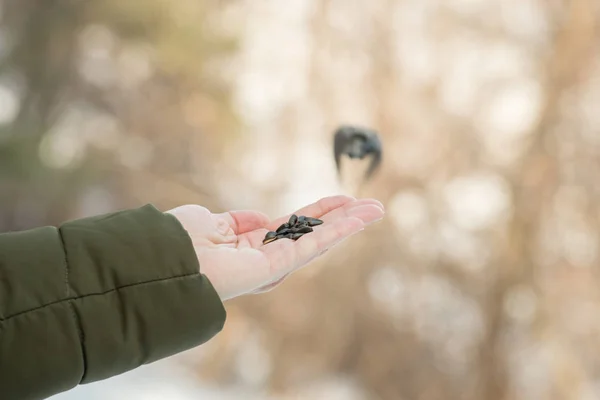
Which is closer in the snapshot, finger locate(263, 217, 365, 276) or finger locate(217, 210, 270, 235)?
finger locate(263, 217, 365, 276)

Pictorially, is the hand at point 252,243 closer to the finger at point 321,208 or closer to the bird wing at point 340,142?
the finger at point 321,208

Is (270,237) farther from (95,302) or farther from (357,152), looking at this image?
(357,152)

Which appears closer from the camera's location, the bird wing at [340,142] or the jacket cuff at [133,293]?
the jacket cuff at [133,293]

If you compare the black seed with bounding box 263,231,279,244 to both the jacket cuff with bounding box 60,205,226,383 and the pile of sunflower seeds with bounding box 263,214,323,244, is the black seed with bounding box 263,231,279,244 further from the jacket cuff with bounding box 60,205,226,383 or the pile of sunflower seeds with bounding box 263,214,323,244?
the jacket cuff with bounding box 60,205,226,383

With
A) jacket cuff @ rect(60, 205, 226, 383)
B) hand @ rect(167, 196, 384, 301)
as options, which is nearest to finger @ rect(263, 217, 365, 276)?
hand @ rect(167, 196, 384, 301)

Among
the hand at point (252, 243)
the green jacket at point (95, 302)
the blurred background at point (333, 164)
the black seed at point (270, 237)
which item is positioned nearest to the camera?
the green jacket at point (95, 302)

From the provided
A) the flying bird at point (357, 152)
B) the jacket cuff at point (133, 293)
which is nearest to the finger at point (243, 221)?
the jacket cuff at point (133, 293)

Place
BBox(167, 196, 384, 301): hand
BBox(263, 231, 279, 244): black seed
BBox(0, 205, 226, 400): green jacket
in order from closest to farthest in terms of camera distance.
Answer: BBox(0, 205, 226, 400): green jacket
BBox(167, 196, 384, 301): hand
BBox(263, 231, 279, 244): black seed
